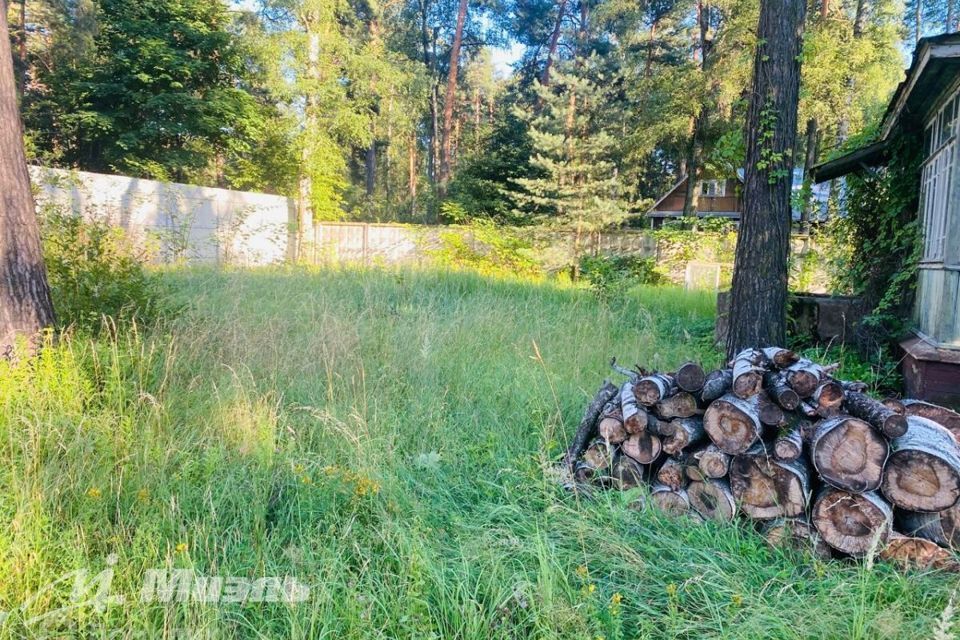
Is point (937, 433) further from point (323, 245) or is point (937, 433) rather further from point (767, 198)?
point (323, 245)

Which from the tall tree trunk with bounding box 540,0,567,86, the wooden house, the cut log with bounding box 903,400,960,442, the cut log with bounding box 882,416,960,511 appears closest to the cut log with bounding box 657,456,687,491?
the cut log with bounding box 882,416,960,511

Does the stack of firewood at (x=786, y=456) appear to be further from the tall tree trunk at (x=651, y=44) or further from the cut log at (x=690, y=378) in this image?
the tall tree trunk at (x=651, y=44)

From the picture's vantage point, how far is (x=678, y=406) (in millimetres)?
2682

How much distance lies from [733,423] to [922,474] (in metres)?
0.70

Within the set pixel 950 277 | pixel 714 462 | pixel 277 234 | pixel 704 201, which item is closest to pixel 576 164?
pixel 277 234

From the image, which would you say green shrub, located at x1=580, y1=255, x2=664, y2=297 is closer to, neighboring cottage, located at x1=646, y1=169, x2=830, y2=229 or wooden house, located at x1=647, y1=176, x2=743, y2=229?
neighboring cottage, located at x1=646, y1=169, x2=830, y2=229

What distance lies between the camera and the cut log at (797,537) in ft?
7.23

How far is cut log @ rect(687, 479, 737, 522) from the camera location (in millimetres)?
2383

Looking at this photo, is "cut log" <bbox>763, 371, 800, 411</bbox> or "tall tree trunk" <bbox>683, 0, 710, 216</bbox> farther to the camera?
"tall tree trunk" <bbox>683, 0, 710, 216</bbox>

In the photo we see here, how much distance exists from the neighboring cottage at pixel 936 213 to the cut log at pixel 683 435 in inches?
107

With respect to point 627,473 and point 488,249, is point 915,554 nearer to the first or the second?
point 627,473

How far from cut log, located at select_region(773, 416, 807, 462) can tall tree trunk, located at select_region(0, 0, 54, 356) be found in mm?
4299

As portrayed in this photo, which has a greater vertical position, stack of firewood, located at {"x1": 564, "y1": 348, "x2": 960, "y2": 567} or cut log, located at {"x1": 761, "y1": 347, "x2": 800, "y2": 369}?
cut log, located at {"x1": 761, "y1": 347, "x2": 800, "y2": 369}

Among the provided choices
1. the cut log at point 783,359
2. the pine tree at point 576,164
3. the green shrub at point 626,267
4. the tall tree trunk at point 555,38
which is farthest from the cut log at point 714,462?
the tall tree trunk at point 555,38
